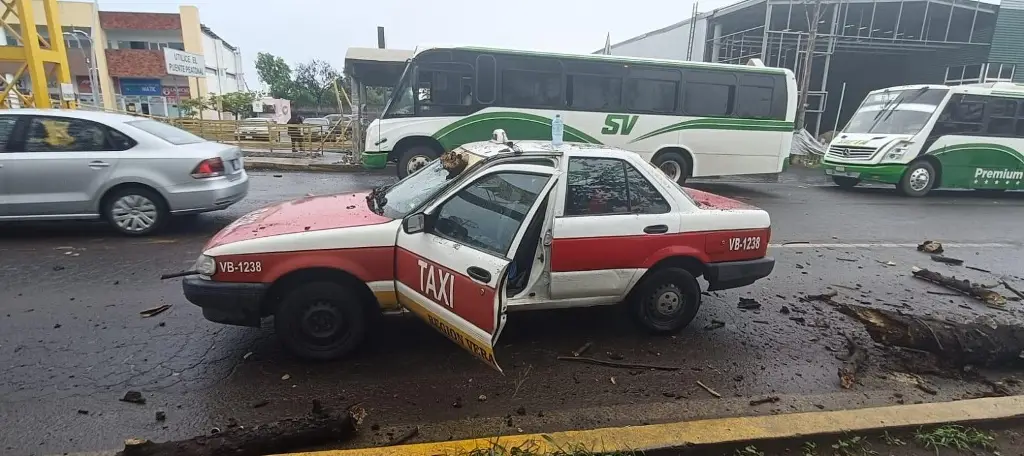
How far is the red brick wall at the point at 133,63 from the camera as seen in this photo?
37125mm

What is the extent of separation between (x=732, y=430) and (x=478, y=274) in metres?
1.53

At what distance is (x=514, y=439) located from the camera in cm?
273

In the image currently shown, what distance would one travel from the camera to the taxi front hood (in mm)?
3510

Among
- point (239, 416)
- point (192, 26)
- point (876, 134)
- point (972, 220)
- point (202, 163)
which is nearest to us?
point (239, 416)

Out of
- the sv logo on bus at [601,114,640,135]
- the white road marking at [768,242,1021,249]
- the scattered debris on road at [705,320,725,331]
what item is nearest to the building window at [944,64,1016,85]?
the sv logo on bus at [601,114,640,135]

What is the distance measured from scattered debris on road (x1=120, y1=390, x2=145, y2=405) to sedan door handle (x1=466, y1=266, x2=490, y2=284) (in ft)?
6.51

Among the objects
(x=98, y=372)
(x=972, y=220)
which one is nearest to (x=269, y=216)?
(x=98, y=372)

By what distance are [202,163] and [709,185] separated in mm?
11378

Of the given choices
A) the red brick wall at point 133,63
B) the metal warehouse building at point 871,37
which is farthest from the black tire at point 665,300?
the red brick wall at point 133,63

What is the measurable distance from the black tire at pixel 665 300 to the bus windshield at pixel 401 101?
834 centimetres

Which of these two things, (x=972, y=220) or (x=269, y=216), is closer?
(x=269, y=216)

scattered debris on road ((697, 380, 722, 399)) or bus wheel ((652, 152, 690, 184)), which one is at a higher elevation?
bus wheel ((652, 152, 690, 184))

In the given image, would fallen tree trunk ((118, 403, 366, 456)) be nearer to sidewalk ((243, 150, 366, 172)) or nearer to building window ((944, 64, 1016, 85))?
sidewalk ((243, 150, 366, 172))

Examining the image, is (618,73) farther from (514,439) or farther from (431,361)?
(514,439)
